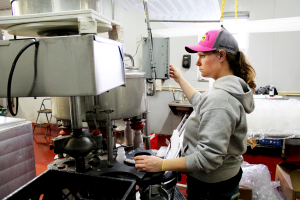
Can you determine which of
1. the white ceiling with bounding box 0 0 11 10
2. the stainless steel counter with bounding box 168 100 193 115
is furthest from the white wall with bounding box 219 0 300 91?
the white ceiling with bounding box 0 0 11 10

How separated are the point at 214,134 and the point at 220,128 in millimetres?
33

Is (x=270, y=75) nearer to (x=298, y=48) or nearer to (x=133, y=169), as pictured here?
(x=298, y=48)

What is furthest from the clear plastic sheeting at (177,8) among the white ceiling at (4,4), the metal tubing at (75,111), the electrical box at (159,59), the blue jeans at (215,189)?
the white ceiling at (4,4)

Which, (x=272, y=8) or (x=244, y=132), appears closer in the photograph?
(x=244, y=132)

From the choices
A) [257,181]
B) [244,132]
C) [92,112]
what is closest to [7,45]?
[92,112]

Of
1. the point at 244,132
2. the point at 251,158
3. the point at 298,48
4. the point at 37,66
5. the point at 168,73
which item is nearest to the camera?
the point at 37,66

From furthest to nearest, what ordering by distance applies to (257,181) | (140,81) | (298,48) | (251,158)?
(298,48)
(251,158)
(257,181)
(140,81)

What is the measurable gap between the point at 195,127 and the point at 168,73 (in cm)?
67

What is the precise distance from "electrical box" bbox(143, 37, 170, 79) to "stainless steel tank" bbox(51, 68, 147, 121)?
36 centimetres

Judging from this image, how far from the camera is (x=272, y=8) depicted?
10.7ft

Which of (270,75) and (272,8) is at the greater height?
(272,8)

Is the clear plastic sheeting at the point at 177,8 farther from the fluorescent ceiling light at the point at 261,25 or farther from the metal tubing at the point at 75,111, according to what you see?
the metal tubing at the point at 75,111

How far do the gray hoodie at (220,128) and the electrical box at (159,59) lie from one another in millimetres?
660

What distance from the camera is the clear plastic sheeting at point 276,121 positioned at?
7.97 ft
